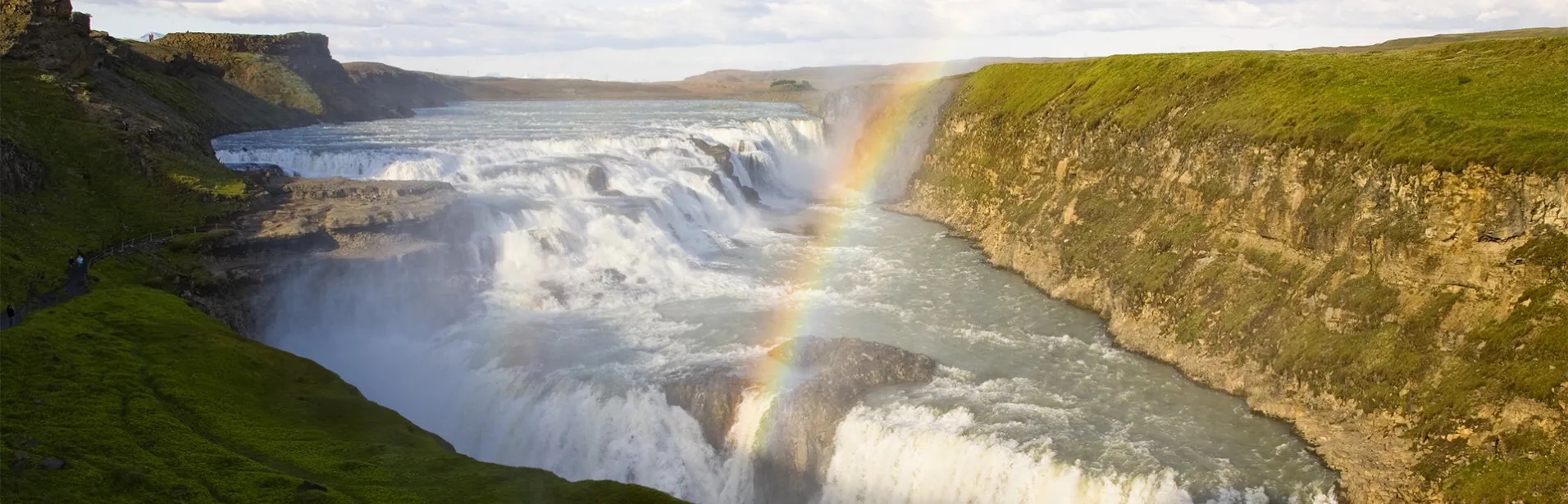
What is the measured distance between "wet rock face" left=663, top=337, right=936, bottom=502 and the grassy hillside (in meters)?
14.5

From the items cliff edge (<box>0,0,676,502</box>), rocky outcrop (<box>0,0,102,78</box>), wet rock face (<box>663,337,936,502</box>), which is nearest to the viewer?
cliff edge (<box>0,0,676,502</box>)

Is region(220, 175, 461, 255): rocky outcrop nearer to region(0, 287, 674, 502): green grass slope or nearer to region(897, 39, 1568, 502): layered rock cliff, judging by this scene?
region(0, 287, 674, 502): green grass slope

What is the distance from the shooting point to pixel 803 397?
1009 inches

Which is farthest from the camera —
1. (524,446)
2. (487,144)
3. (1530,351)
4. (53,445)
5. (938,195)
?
(487,144)

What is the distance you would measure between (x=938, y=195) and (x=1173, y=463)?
35706mm

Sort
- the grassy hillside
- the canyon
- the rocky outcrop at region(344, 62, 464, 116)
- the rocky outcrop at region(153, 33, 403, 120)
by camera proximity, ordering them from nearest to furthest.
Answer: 1. the canyon
2. the grassy hillside
3. the rocky outcrop at region(153, 33, 403, 120)
4. the rocky outcrop at region(344, 62, 464, 116)

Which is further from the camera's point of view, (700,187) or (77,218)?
(700,187)

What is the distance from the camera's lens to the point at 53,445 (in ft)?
53.3

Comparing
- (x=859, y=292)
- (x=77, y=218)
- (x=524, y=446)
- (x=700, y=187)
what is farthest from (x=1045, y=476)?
(x=700, y=187)

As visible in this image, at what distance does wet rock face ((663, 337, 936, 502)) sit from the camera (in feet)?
80.9

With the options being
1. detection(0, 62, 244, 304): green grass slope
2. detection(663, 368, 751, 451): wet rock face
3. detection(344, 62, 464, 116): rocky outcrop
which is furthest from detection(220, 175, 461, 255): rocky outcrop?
detection(344, 62, 464, 116): rocky outcrop

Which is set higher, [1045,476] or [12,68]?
[12,68]

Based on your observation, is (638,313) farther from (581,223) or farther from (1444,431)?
(1444,431)

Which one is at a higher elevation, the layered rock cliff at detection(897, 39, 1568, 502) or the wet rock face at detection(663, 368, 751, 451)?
the layered rock cliff at detection(897, 39, 1568, 502)
